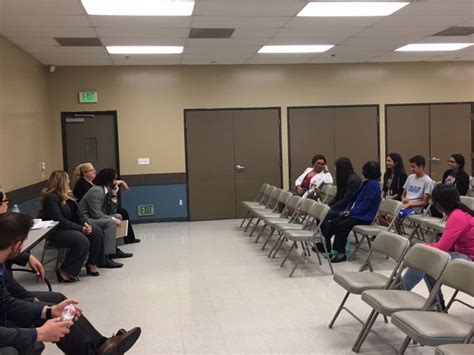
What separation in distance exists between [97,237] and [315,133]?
5144 millimetres

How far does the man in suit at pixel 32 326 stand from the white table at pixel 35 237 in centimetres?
108

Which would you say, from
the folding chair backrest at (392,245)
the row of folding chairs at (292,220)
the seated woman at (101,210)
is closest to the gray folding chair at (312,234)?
the row of folding chairs at (292,220)

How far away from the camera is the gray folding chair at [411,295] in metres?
2.93

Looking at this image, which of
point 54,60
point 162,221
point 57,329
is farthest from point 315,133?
point 57,329

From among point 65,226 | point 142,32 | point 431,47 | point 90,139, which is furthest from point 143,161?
point 431,47

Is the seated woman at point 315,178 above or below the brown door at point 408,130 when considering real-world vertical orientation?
below

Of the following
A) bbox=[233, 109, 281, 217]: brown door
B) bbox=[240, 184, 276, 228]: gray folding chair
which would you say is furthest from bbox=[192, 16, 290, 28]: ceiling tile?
bbox=[233, 109, 281, 217]: brown door

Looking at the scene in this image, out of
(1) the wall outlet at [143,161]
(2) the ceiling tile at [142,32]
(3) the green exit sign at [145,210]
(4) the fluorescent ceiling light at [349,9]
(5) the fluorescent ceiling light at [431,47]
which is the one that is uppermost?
(5) the fluorescent ceiling light at [431,47]

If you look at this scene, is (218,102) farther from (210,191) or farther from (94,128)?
(94,128)

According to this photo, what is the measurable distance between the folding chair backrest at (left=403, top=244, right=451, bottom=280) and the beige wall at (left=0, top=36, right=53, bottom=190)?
15.3 ft

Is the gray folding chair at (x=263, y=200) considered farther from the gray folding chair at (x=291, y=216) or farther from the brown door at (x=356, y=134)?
the brown door at (x=356, y=134)

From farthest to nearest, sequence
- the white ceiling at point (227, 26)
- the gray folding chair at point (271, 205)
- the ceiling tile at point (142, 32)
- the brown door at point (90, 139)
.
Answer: the brown door at point (90, 139), the gray folding chair at point (271, 205), the ceiling tile at point (142, 32), the white ceiling at point (227, 26)

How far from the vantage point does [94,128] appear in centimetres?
870

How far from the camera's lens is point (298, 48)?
24.8 feet
